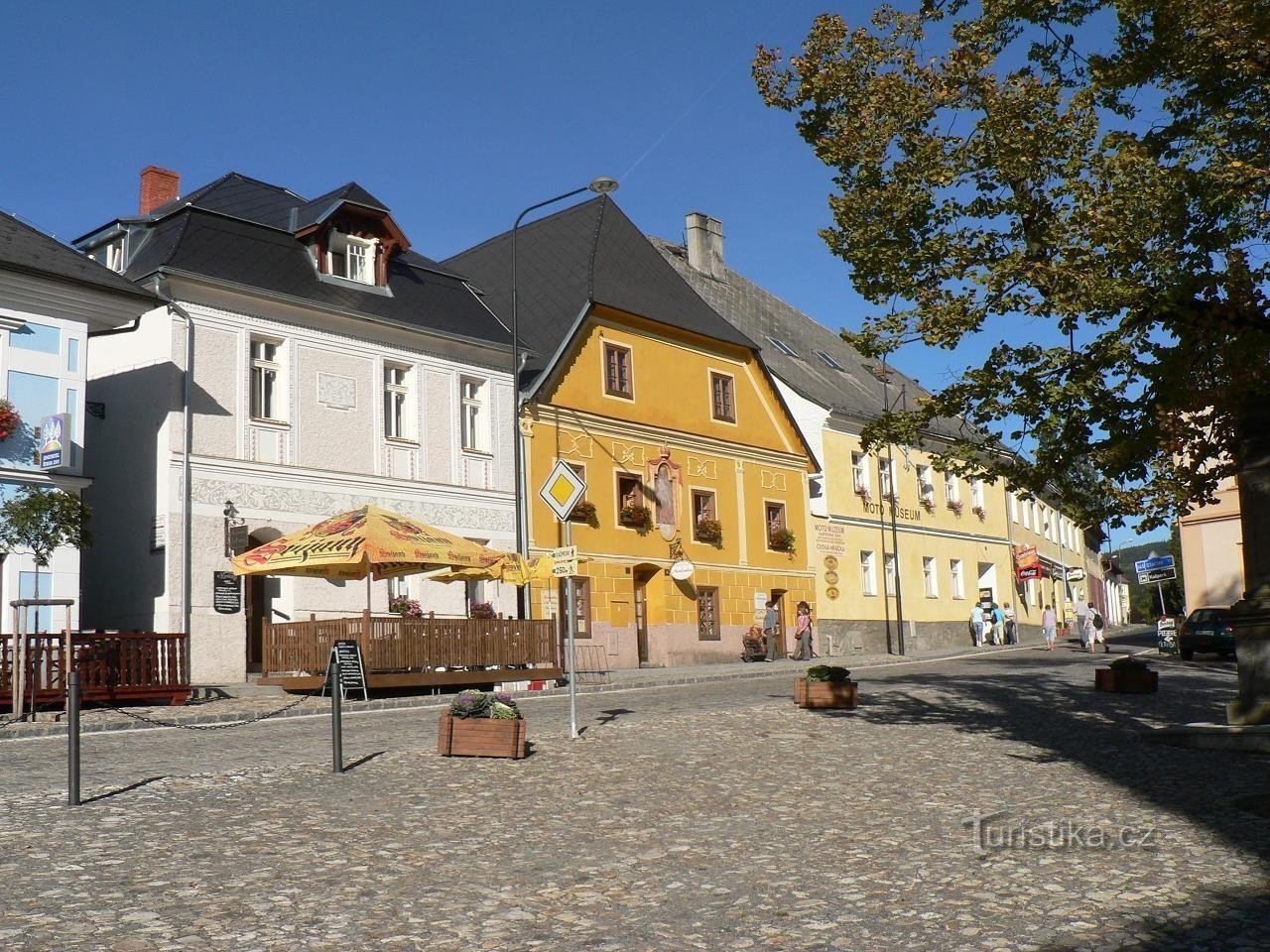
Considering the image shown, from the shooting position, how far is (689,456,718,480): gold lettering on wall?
1448 inches

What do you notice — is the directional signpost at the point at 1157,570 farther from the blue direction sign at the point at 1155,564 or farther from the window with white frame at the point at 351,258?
the window with white frame at the point at 351,258

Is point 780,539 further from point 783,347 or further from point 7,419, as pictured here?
point 7,419

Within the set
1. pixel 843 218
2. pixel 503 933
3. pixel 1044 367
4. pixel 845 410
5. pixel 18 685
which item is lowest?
pixel 503 933

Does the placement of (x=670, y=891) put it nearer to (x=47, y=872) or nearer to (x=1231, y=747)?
(x=47, y=872)

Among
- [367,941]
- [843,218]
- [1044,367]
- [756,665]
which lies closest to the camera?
[367,941]

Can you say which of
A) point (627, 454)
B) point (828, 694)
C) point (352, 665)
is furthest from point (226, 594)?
point (627, 454)

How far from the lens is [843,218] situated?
13.5m

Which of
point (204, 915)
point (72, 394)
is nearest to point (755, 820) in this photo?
point (204, 915)

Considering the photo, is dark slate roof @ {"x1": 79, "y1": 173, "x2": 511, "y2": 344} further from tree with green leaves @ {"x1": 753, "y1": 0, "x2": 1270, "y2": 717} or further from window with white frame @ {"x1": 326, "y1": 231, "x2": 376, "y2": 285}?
tree with green leaves @ {"x1": 753, "y1": 0, "x2": 1270, "y2": 717}

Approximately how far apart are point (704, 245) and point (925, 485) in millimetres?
11509

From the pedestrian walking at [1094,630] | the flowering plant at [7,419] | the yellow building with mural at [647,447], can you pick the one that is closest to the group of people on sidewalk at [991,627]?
the pedestrian walking at [1094,630]

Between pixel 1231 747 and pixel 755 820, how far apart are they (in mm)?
5949

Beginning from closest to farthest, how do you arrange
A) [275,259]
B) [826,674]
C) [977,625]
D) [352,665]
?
1. [826,674]
2. [352,665]
3. [275,259]
4. [977,625]

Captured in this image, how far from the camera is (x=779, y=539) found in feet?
128
